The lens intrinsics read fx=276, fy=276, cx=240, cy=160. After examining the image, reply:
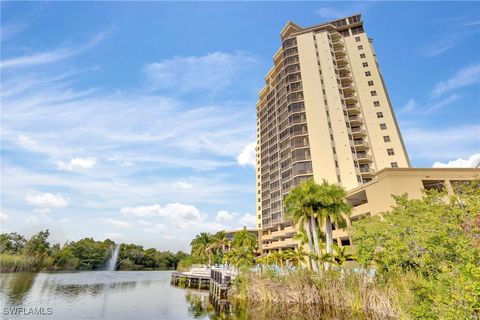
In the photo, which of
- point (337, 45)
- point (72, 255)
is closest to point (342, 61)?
point (337, 45)

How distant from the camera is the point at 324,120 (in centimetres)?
5944

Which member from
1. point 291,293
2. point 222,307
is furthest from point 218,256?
point 291,293

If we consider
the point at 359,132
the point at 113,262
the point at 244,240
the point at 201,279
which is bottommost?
the point at 201,279

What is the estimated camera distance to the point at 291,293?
22.8 metres

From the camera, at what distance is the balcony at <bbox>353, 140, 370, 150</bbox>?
57.0 metres

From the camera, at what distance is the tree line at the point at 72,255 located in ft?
261

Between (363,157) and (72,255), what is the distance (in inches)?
4132

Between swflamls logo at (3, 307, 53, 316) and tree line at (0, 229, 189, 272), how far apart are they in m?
56.4

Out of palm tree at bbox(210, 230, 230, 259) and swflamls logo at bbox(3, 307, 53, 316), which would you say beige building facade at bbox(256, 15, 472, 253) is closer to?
palm tree at bbox(210, 230, 230, 259)

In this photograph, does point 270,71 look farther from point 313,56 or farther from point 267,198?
→ point 267,198

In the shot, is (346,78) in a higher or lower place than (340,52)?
lower

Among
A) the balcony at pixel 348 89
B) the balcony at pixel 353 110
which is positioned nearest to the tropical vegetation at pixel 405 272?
the balcony at pixel 353 110

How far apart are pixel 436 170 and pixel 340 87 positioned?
33.5m

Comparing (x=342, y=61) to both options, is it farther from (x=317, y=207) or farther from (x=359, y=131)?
(x=317, y=207)
